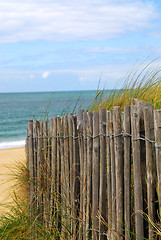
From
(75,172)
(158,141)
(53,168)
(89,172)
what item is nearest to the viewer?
(158,141)

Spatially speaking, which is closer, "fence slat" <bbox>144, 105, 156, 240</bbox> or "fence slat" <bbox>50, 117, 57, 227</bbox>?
"fence slat" <bbox>144, 105, 156, 240</bbox>

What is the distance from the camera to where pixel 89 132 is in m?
3.04

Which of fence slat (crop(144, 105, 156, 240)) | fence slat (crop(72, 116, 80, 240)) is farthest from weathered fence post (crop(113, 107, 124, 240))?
fence slat (crop(72, 116, 80, 240))

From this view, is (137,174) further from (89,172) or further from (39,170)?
(39,170)

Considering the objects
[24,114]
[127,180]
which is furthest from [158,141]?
[24,114]

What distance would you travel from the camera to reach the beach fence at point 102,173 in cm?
236

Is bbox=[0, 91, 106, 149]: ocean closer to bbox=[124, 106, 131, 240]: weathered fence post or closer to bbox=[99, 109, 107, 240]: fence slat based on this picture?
bbox=[99, 109, 107, 240]: fence slat

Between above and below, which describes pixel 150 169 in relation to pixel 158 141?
below

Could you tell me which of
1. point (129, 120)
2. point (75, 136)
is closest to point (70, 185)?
point (75, 136)

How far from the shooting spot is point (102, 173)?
2920mm

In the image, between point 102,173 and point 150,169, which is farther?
point 102,173

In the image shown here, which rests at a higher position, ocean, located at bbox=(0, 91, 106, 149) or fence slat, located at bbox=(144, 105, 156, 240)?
ocean, located at bbox=(0, 91, 106, 149)

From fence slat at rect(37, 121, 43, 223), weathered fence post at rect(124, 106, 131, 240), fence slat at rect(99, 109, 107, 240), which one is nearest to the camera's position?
weathered fence post at rect(124, 106, 131, 240)

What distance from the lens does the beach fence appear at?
7.75ft
